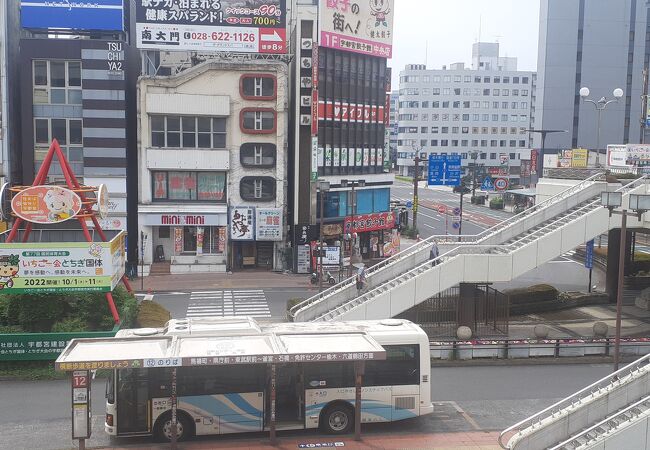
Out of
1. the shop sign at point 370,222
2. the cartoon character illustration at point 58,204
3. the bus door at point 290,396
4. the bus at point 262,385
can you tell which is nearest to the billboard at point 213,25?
the shop sign at point 370,222

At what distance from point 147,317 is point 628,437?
20.4 meters

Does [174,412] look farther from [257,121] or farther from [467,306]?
[257,121]

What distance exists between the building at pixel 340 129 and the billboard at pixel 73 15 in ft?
41.1

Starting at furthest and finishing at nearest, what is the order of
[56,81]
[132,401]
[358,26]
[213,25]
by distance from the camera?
1. [358,26]
2. [213,25]
3. [56,81]
4. [132,401]

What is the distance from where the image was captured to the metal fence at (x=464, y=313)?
106 ft

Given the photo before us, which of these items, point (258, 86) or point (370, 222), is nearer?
point (258, 86)

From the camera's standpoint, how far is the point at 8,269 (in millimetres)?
26938

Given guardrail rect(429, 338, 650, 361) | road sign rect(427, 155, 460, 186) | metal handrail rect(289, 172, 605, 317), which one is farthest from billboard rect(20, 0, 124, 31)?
guardrail rect(429, 338, 650, 361)

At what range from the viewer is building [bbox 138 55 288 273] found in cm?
5047

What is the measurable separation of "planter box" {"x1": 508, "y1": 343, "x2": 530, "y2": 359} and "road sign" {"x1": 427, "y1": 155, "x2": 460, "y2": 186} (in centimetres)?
2425

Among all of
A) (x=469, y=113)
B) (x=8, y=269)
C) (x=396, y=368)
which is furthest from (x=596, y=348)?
(x=469, y=113)

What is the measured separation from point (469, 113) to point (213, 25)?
116 meters

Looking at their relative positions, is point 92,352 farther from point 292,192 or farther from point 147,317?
point 292,192

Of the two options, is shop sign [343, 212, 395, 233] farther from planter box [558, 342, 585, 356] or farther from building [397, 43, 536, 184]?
building [397, 43, 536, 184]
